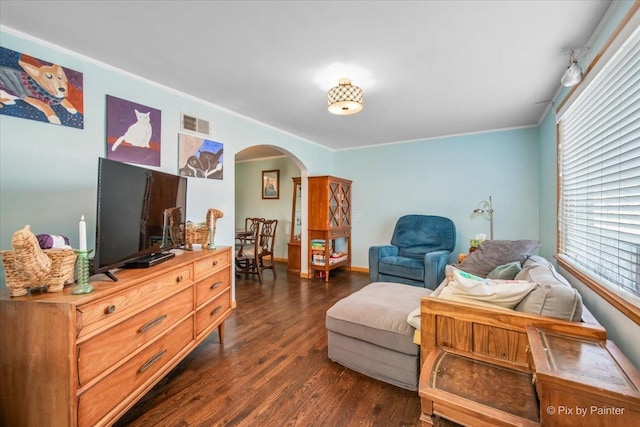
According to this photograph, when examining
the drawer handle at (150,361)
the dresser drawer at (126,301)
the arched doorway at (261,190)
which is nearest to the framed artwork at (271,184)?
the arched doorway at (261,190)

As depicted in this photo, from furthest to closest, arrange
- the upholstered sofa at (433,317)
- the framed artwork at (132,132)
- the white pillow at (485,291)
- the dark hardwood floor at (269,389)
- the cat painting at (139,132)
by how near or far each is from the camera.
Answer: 1. the cat painting at (139,132)
2. the framed artwork at (132,132)
3. the dark hardwood floor at (269,389)
4. the white pillow at (485,291)
5. the upholstered sofa at (433,317)

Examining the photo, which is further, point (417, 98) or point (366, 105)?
point (366, 105)

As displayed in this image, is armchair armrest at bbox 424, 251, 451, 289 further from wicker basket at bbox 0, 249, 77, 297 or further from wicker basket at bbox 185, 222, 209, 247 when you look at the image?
wicker basket at bbox 0, 249, 77, 297

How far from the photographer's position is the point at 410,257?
4.19 meters

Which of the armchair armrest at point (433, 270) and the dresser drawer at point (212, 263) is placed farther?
the armchair armrest at point (433, 270)

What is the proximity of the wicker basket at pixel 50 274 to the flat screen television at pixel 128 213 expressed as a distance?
108 millimetres

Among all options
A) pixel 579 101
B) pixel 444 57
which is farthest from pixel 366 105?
pixel 579 101

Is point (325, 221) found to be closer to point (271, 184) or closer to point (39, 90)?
point (271, 184)

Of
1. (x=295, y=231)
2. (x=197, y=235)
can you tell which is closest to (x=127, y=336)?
(x=197, y=235)

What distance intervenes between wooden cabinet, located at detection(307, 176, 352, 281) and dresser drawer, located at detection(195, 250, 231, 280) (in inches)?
88.5

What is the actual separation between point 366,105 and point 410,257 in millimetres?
2358

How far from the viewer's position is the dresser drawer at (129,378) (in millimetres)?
1193

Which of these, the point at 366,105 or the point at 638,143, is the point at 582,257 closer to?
the point at 638,143

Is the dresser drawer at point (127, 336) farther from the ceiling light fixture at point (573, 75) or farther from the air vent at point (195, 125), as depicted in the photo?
the ceiling light fixture at point (573, 75)
